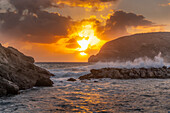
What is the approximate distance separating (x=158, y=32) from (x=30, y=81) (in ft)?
683

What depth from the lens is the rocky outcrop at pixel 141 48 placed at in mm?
162250

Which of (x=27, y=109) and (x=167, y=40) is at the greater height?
(x=167, y=40)

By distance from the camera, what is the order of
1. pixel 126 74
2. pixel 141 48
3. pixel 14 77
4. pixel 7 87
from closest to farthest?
1. pixel 7 87
2. pixel 14 77
3. pixel 126 74
4. pixel 141 48

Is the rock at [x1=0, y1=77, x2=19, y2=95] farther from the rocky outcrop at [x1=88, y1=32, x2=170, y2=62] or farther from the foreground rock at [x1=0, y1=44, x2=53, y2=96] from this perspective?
the rocky outcrop at [x1=88, y1=32, x2=170, y2=62]

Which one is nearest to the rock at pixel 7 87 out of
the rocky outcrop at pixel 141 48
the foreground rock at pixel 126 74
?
the foreground rock at pixel 126 74

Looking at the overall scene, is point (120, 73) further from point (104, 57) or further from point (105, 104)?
point (104, 57)

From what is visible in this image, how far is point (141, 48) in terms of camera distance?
174 m

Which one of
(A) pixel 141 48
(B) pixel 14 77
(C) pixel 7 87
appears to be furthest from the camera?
(A) pixel 141 48

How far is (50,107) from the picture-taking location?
29.5 ft

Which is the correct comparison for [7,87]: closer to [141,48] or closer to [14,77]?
[14,77]

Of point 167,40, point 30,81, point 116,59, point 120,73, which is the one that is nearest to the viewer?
point 30,81

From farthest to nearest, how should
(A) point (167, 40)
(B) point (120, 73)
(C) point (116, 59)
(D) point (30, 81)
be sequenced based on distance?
(C) point (116, 59)
(A) point (167, 40)
(B) point (120, 73)
(D) point (30, 81)

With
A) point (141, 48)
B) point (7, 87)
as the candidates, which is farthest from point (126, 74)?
point (141, 48)

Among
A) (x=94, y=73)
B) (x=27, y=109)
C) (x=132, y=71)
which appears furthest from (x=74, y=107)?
(x=132, y=71)
